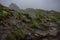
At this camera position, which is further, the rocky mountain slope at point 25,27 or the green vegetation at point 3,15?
the green vegetation at point 3,15

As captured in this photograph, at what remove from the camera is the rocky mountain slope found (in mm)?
15977

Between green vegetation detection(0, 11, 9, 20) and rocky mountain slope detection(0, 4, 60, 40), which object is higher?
green vegetation detection(0, 11, 9, 20)

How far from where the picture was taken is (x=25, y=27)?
18.1 m

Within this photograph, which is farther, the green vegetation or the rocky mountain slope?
the green vegetation

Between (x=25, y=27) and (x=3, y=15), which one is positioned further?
(x=25, y=27)

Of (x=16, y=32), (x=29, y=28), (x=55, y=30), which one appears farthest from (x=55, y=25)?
(x=16, y=32)

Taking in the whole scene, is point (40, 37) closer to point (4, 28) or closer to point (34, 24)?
point (34, 24)

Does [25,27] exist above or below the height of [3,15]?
below

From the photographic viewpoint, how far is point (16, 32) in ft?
53.3

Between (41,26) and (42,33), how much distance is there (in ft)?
6.27

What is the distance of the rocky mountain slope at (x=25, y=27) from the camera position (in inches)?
629

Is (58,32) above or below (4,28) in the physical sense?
below

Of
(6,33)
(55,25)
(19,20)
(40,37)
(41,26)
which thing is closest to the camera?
(6,33)

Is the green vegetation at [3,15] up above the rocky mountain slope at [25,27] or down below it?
above
